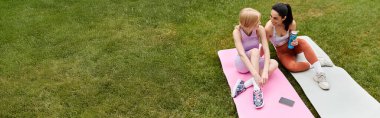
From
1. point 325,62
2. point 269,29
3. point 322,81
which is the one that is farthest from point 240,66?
point 325,62

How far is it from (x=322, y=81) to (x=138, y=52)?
273cm

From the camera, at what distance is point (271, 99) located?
507 cm

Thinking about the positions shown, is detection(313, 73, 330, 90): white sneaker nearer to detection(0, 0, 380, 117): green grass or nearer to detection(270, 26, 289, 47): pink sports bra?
detection(0, 0, 380, 117): green grass

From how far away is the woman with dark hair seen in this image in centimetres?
519

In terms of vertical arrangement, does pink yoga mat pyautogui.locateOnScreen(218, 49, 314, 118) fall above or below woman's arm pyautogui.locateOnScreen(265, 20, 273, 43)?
below

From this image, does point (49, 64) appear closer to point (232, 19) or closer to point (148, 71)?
point (148, 71)

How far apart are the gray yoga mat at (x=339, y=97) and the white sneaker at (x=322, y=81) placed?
46mm

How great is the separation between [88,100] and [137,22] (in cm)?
227

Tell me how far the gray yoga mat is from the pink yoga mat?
0.59ft

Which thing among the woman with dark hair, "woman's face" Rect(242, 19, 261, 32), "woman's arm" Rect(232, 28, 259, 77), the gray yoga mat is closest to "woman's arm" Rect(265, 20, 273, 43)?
the woman with dark hair

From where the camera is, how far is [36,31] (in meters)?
7.00

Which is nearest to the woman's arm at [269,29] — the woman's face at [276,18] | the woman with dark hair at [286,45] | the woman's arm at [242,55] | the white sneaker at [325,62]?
the woman with dark hair at [286,45]

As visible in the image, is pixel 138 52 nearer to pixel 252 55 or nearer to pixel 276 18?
pixel 252 55

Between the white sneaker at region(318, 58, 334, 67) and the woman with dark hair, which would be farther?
the white sneaker at region(318, 58, 334, 67)
